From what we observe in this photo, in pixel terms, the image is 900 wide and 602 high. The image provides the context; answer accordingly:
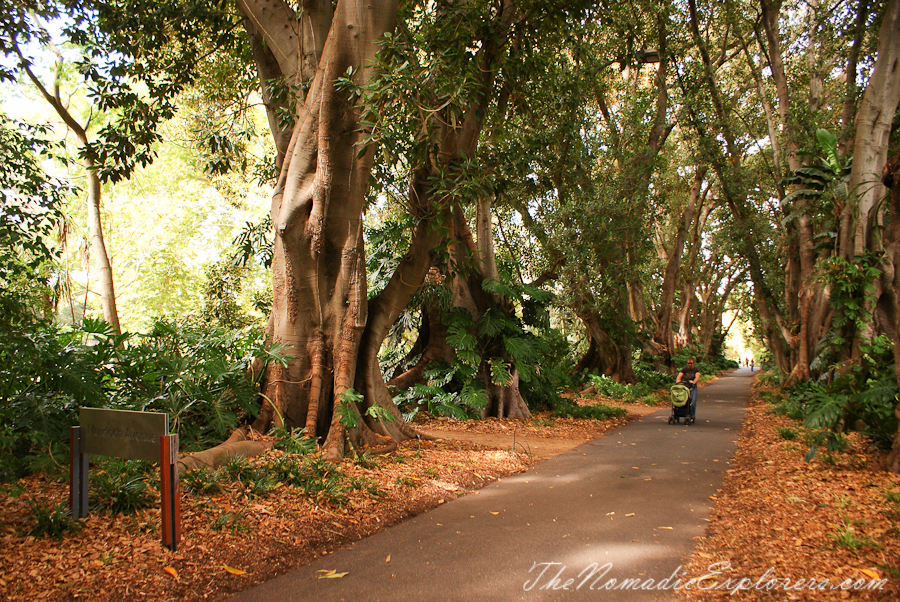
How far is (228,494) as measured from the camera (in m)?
5.11

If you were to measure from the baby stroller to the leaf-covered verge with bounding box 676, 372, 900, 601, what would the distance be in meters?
4.92

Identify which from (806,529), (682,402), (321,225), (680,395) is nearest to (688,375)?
(680,395)

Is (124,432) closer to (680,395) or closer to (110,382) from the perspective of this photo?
(110,382)

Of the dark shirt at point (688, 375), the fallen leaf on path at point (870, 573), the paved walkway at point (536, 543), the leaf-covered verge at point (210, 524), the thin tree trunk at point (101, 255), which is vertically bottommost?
the paved walkway at point (536, 543)

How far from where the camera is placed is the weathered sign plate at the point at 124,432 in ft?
13.6

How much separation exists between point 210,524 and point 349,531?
1.13 m

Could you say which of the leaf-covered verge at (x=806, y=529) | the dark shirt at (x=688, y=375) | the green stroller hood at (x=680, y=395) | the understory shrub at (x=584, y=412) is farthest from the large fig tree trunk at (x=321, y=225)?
the dark shirt at (x=688, y=375)

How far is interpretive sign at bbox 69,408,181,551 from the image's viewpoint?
406cm

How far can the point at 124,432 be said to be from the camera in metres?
4.30

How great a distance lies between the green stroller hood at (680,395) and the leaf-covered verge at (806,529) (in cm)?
491

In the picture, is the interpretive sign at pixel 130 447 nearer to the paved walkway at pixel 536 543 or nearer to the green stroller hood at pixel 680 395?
the paved walkway at pixel 536 543

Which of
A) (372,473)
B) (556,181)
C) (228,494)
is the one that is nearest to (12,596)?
(228,494)

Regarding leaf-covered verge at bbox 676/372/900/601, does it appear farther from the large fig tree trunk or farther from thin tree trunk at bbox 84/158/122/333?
thin tree trunk at bbox 84/158/122/333

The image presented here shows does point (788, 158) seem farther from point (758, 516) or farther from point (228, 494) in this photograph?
point (228, 494)
